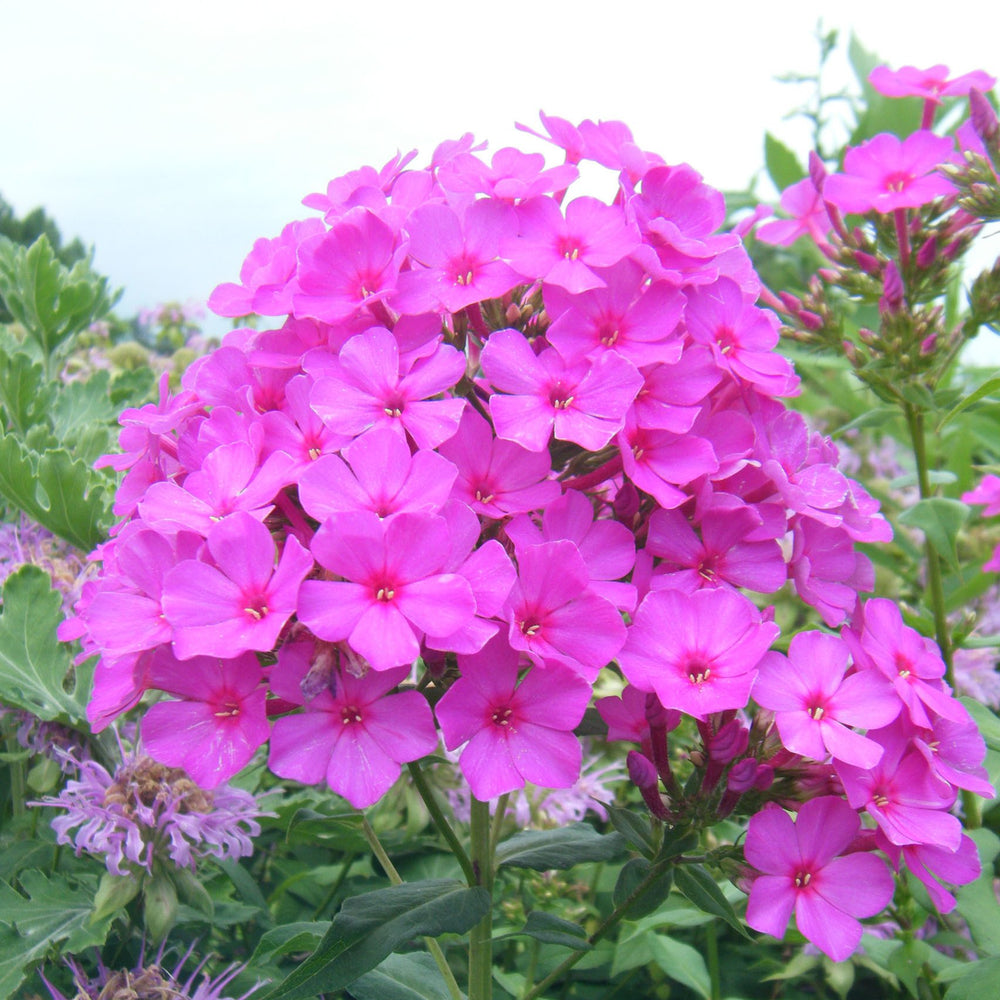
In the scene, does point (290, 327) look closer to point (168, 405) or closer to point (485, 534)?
point (168, 405)

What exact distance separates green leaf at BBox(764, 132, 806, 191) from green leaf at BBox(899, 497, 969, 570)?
206cm

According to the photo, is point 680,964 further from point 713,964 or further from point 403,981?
point 403,981

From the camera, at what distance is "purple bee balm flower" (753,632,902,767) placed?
899mm

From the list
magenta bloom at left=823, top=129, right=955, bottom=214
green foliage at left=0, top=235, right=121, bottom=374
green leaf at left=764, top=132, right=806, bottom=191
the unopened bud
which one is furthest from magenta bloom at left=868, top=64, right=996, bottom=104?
green leaf at left=764, top=132, right=806, bottom=191

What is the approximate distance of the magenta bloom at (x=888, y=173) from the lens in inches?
60.1

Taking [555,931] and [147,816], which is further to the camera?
[147,816]

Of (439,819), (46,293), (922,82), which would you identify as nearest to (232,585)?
(439,819)

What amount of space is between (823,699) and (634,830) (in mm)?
266

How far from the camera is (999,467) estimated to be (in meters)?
2.25

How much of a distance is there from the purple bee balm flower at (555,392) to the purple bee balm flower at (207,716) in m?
0.33

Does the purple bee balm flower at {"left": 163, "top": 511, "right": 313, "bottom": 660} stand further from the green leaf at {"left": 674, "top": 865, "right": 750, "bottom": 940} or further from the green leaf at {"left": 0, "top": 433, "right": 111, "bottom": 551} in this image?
the green leaf at {"left": 0, "top": 433, "right": 111, "bottom": 551}

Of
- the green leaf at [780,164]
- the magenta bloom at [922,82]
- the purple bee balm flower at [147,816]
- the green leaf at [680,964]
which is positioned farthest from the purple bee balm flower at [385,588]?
the green leaf at [780,164]

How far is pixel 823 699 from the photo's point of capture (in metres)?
0.95

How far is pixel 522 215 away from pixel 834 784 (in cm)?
67
